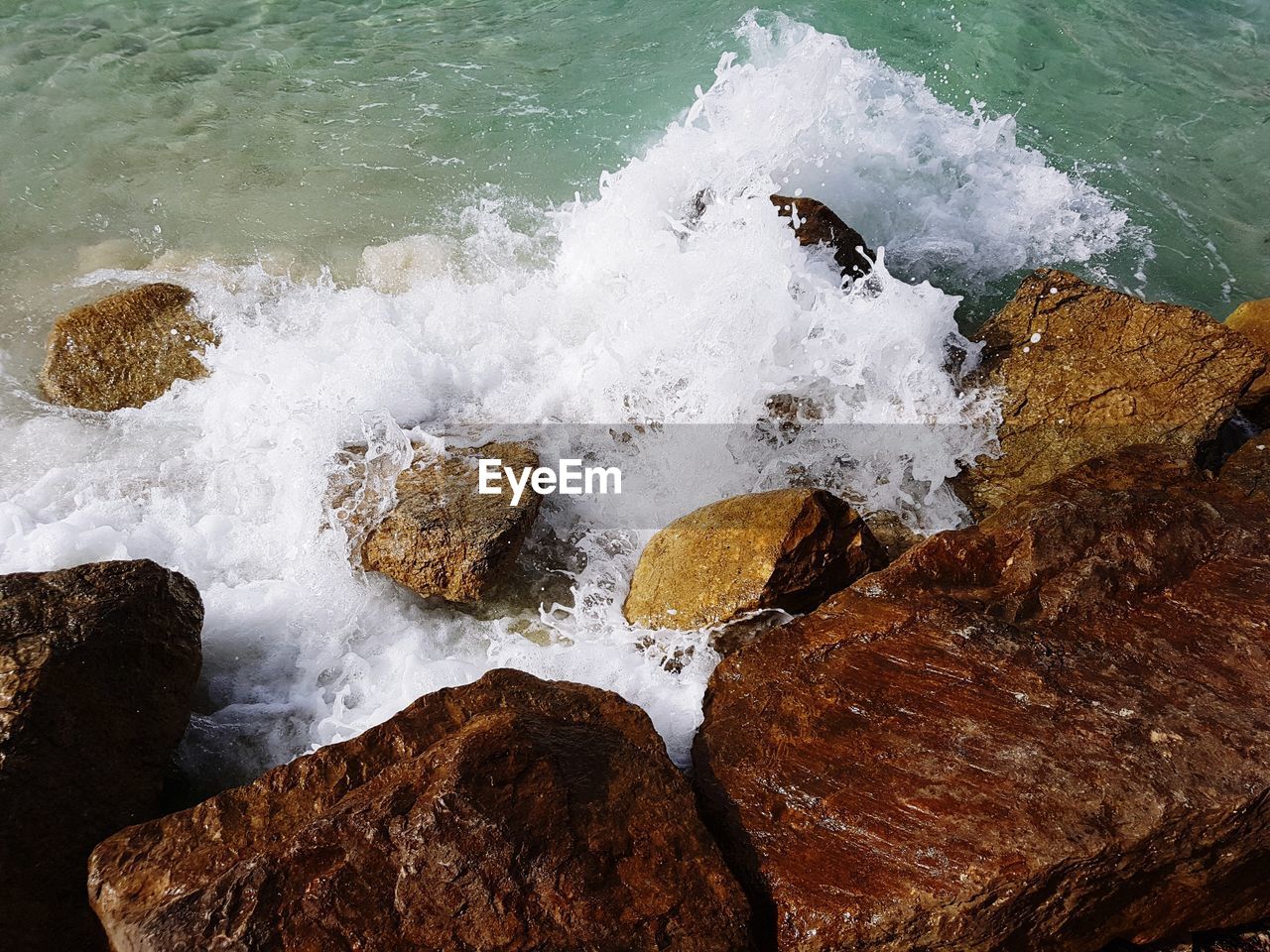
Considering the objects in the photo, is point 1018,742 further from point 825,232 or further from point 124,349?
point 124,349

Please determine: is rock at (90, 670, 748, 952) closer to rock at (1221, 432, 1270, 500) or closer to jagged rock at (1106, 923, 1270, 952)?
jagged rock at (1106, 923, 1270, 952)

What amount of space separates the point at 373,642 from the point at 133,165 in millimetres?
5280

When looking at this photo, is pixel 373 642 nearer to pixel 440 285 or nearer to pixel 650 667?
pixel 650 667

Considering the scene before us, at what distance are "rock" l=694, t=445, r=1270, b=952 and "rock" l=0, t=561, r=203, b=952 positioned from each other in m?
2.16

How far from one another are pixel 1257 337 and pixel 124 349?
7470 millimetres

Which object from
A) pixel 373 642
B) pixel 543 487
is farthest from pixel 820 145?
pixel 373 642

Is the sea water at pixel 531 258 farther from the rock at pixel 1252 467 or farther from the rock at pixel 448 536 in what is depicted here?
the rock at pixel 1252 467

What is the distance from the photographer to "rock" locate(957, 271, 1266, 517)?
4754 mm

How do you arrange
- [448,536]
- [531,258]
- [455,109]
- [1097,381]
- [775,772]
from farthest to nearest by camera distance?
[455,109] < [531,258] < [1097,381] < [448,536] < [775,772]

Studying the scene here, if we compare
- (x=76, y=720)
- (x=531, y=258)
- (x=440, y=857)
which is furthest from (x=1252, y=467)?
(x=76, y=720)

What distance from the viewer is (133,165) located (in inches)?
272

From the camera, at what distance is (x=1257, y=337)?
18.1ft

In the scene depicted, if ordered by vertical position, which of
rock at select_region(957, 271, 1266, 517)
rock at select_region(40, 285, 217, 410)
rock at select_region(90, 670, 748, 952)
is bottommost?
rock at select_region(40, 285, 217, 410)

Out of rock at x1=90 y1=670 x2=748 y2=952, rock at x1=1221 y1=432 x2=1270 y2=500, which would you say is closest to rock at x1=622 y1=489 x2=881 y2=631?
rock at x1=90 y1=670 x2=748 y2=952
